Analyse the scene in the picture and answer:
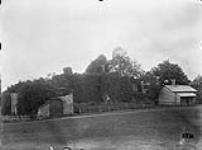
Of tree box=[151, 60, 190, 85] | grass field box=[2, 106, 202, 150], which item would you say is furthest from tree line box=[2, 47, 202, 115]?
grass field box=[2, 106, 202, 150]

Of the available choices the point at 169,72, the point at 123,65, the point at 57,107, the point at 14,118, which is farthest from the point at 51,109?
the point at 169,72

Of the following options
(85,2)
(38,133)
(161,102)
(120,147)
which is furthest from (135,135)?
(85,2)

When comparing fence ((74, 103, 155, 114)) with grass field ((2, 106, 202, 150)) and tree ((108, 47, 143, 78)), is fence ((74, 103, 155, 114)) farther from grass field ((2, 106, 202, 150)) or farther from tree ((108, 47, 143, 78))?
tree ((108, 47, 143, 78))

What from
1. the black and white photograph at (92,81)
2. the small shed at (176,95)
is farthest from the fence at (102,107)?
the small shed at (176,95)

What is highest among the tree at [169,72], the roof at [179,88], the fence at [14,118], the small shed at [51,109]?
the tree at [169,72]

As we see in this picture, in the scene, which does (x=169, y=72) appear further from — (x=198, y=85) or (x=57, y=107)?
(x=57, y=107)

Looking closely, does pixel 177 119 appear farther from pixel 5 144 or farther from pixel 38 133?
pixel 5 144

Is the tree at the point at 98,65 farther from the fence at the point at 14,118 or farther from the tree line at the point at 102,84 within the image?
the fence at the point at 14,118
